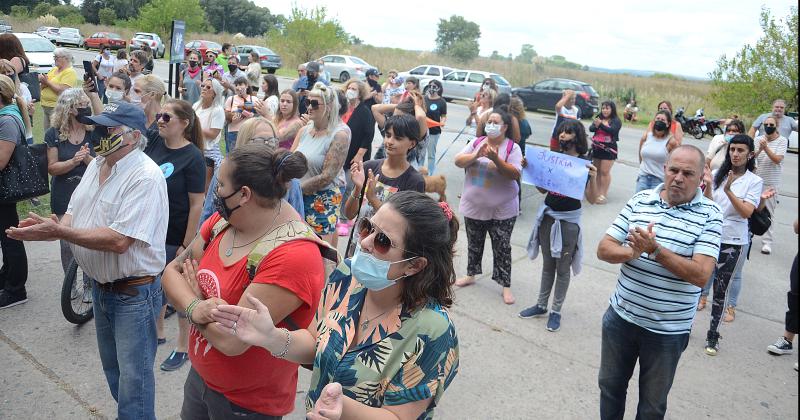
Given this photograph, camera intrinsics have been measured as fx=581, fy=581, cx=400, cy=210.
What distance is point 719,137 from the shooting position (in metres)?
6.53

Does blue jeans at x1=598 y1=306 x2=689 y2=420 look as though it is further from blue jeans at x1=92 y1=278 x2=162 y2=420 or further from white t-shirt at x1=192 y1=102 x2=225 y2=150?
white t-shirt at x1=192 y1=102 x2=225 y2=150

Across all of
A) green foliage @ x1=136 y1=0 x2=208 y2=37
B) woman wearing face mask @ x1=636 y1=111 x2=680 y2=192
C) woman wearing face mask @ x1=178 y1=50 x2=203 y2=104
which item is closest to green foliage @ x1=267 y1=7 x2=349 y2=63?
green foliage @ x1=136 y1=0 x2=208 y2=37

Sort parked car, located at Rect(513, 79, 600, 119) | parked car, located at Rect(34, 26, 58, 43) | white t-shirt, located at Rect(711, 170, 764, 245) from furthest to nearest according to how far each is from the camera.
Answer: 1. parked car, located at Rect(34, 26, 58, 43)
2. parked car, located at Rect(513, 79, 600, 119)
3. white t-shirt, located at Rect(711, 170, 764, 245)

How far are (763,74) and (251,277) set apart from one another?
28.6m

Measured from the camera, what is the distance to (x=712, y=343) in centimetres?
499

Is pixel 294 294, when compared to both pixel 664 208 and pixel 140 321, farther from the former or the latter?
pixel 664 208

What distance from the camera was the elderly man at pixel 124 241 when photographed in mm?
2930

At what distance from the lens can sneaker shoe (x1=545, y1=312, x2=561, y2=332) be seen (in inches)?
204

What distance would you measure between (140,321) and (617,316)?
2647 mm

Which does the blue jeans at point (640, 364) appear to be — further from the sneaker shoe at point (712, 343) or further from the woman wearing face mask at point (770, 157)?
the woman wearing face mask at point (770, 157)

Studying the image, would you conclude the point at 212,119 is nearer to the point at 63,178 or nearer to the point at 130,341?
the point at 63,178

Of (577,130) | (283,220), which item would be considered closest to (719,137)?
(577,130)

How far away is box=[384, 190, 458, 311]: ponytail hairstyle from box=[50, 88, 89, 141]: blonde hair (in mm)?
3431

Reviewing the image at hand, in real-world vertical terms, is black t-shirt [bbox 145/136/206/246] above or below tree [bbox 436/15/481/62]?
below
